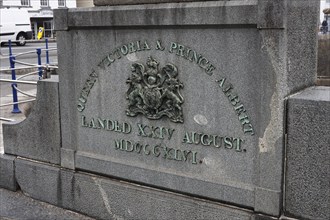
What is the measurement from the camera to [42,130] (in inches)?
208

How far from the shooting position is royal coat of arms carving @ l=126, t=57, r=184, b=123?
4.21 m

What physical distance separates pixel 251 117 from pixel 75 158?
2.03 metres

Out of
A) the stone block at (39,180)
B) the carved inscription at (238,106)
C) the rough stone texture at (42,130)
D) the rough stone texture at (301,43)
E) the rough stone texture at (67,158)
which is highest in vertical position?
the rough stone texture at (301,43)

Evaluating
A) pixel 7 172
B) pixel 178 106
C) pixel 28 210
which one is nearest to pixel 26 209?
pixel 28 210

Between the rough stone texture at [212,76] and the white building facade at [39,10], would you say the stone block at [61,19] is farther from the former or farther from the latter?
the white building facade at [39,10]

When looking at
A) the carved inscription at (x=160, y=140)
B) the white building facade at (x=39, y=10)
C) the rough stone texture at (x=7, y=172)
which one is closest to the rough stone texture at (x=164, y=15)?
the carved inscription at (x=160, y=140)

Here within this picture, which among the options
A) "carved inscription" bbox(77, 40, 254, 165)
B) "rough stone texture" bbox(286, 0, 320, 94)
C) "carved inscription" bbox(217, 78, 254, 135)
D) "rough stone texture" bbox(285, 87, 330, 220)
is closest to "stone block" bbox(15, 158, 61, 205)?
"carved inscription" bbox(77, 40, 254, 165)

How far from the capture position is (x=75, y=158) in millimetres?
5070

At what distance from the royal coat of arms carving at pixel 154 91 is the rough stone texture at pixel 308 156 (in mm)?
983

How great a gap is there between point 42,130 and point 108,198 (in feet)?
3.59

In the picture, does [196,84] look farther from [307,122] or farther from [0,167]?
[0,167]

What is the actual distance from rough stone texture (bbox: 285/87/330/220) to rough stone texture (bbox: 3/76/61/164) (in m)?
2.48

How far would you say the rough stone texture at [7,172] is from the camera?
5.62 metres

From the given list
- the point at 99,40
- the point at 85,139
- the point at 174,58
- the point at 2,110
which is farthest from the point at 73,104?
the point at 2,110
